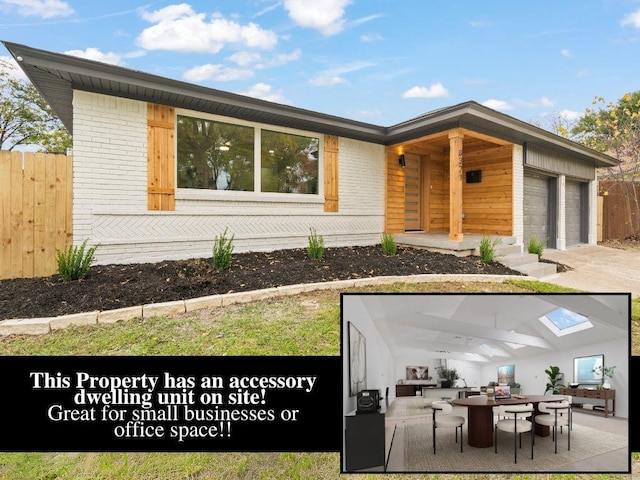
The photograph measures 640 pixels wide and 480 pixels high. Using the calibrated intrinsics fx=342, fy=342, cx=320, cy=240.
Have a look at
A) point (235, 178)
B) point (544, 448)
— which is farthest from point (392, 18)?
point (544, 448)

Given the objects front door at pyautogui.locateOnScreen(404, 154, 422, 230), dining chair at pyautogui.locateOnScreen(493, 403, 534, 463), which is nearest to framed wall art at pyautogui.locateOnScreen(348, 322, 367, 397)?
dining chair at pyautogui.locateOnScreen(493, 403, 534, 463)

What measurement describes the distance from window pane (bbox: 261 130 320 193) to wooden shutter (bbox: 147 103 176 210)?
158 cm

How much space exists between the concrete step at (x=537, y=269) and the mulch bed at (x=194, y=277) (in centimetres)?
35

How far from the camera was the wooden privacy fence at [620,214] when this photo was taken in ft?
38.6

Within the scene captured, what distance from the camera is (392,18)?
6215 millimetres

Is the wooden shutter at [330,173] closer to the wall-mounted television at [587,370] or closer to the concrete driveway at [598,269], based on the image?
the concrete driveway at [598,269]

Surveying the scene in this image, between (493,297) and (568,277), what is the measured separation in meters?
5.40

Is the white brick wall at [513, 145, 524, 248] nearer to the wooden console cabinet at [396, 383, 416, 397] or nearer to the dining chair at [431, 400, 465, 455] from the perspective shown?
the dining chair at [431, 400, 465, 455]

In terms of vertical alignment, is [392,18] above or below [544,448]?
above

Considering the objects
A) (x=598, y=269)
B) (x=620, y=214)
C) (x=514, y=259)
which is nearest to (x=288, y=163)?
(x=514, y=259)

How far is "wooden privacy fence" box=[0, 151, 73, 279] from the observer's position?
4414 mm

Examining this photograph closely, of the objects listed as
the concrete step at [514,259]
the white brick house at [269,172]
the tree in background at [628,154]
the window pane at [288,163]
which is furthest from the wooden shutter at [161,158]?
the tree in background at [628,154]

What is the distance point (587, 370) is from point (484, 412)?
0.47m

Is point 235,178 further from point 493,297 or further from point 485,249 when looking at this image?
point 493,297
